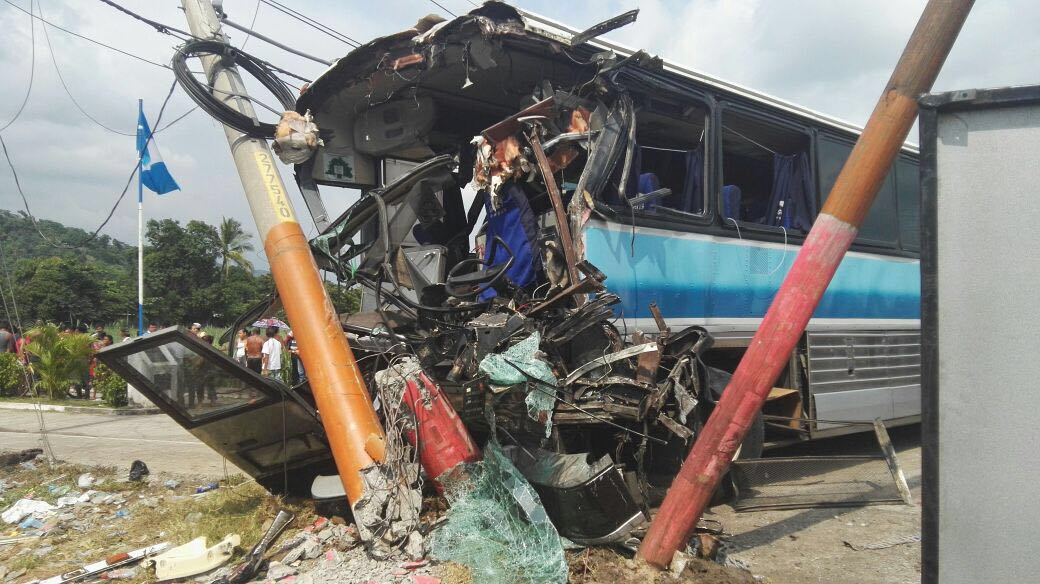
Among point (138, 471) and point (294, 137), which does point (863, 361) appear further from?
point (138, 471)

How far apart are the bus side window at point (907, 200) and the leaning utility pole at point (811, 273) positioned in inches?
182

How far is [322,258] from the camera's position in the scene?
5289 millimetres

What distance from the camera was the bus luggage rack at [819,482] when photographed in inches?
184

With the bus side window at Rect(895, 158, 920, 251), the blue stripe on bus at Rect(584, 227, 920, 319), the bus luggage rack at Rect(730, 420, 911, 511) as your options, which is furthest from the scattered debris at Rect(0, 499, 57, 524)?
the bus side window at Rect(895, 158, 920, 251)

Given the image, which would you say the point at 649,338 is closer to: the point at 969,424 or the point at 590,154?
the point at 590,154

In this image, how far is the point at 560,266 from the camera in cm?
445

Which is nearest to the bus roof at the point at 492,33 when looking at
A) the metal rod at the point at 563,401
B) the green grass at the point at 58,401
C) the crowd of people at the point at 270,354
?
the metal rod at the point at 563,401

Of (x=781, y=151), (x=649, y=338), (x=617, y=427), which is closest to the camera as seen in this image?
(x=617, y=427)

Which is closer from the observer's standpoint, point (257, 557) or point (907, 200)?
point (257, 557)

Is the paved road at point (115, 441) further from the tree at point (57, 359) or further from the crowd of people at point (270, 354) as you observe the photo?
the crowd of people at point (270, 354)

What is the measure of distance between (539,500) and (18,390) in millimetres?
16091

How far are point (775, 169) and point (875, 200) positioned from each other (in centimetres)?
94

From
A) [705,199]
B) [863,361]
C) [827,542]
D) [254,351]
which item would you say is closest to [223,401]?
[705,199]

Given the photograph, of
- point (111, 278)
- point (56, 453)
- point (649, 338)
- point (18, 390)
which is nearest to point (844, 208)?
point (649, 338)
